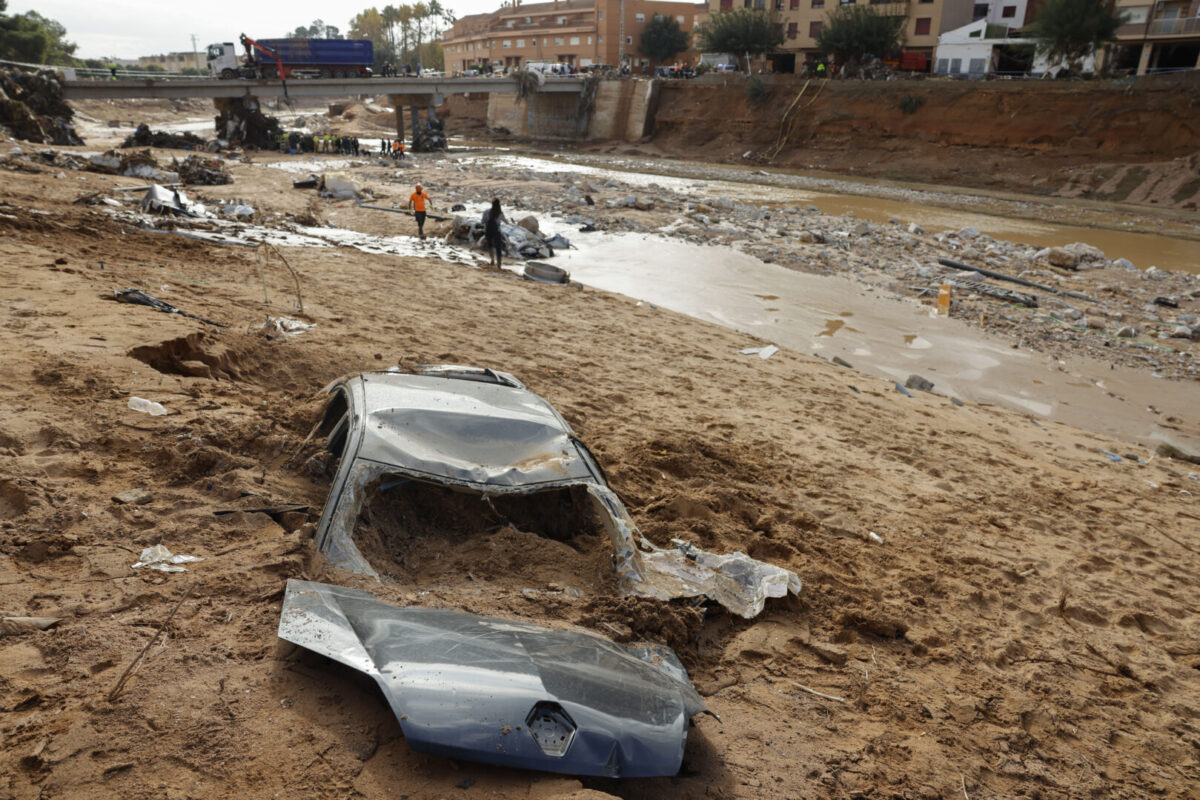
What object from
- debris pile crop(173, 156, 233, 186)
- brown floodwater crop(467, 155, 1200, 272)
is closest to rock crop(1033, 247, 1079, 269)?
brown floodwater crop(467, 155, 1200, 272)

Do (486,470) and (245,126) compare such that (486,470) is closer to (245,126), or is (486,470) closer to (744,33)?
(245,126)

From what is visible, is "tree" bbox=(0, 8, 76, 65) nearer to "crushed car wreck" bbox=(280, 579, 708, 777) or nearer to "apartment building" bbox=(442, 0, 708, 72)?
"apartment building" bbox=(442, 0, 708, 72)

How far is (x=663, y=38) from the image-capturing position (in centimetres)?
6819

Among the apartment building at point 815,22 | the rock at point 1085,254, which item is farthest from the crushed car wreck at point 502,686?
the apartment building at point 815,22

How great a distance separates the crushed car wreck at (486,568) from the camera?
2684 mm

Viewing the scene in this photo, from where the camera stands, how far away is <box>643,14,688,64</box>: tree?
68188mm

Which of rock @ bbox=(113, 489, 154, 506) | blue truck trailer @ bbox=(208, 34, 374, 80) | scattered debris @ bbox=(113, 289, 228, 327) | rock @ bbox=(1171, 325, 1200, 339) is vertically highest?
blue truck trailer @ bbox=(208, 34, 374, 80)

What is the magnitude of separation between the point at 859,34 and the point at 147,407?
53.4 metres

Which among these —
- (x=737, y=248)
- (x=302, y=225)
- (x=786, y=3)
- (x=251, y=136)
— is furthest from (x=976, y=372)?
(x=786, y=3)

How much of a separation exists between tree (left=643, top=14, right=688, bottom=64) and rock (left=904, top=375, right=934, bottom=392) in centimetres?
6482

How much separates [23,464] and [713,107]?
1989 inches

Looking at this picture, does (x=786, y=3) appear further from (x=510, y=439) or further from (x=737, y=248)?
(x=510, y=439)

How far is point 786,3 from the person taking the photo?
5691 centimetres

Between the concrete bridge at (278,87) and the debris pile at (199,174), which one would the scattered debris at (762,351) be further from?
the concrete bridge at (278,87)
